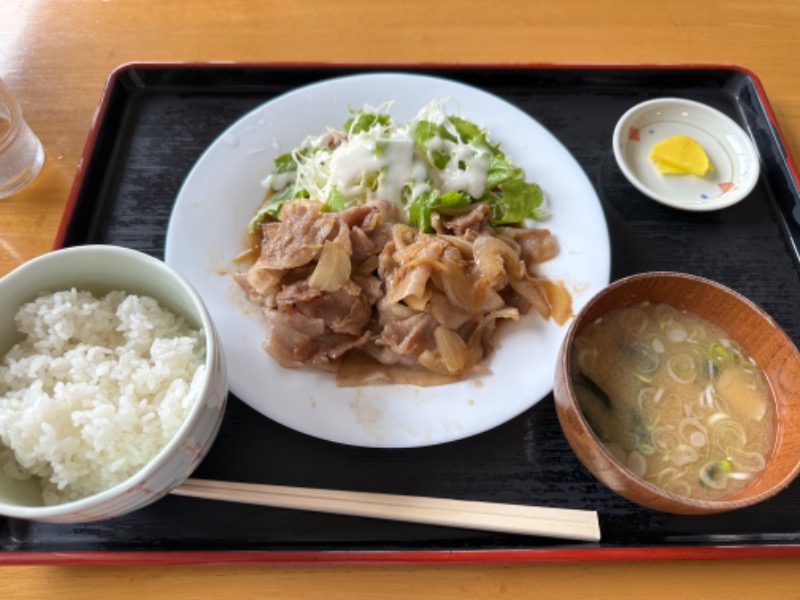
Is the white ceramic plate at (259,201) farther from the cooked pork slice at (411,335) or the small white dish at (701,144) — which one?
the small white dish at (701,144)

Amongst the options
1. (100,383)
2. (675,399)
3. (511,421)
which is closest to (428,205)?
(511,421)

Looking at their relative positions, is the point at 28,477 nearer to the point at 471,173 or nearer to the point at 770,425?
the point at 471,173

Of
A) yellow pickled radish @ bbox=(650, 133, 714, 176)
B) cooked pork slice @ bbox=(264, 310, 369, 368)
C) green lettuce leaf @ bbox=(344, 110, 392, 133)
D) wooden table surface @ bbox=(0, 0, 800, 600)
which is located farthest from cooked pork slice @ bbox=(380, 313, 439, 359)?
wooden table surface @ bbox=(0, 0, 800, 600)

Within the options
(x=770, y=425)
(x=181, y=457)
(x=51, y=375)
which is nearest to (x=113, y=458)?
(x=181, y=457)

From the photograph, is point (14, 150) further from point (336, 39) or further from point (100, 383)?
point (336, 39)

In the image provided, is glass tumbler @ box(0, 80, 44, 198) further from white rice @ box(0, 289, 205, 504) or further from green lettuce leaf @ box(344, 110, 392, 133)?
green lettuce leaf @ box(344, 110, 392, 133)
